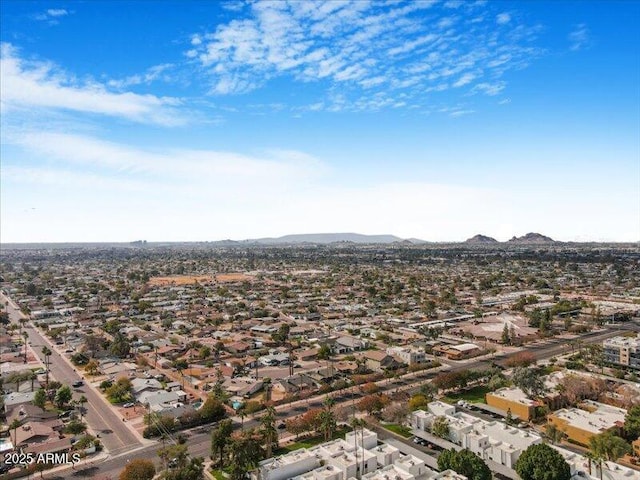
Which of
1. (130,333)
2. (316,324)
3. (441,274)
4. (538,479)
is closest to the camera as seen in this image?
(538,479)

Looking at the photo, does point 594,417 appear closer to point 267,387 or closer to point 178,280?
point 267,387

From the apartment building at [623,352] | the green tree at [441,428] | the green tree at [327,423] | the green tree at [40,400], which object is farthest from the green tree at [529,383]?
the green tree at [40,400]

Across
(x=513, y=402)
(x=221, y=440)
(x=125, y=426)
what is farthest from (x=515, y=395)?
(x=125, y=426)

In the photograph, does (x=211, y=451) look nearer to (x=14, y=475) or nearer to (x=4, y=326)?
(x=14, y=475)

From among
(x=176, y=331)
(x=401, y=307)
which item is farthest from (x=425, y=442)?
(x=401, y=307)

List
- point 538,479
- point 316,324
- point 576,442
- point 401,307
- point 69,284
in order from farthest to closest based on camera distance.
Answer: point 69,284 < point 401,307 < point 316,324 < point 576,442 < point 538,479

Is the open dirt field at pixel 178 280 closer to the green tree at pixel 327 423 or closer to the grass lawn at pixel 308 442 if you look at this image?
the grass lawn at pixel 308 442
